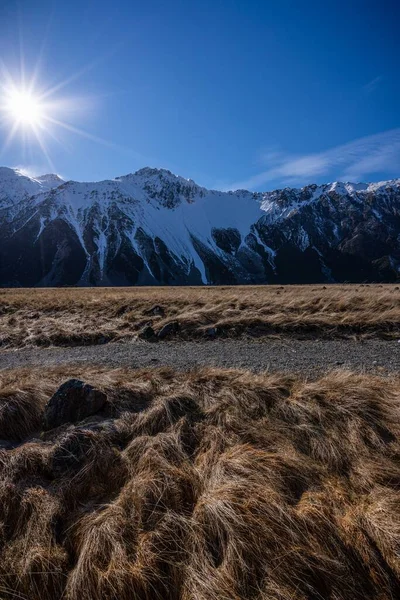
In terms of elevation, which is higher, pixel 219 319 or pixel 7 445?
pixel 219 319

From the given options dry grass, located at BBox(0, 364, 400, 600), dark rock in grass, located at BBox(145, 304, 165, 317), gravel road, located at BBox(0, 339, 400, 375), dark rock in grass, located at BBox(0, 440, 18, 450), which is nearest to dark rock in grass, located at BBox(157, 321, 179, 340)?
gravel road, located at BBox(0, 339, 400, 375)

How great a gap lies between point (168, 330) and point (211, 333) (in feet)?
6.44

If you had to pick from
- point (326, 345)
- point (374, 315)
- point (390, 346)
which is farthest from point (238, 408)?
point (374, 315)

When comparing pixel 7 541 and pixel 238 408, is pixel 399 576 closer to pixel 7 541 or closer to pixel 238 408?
pixel 238 408

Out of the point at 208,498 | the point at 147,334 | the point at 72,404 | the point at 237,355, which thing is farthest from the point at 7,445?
the point at 147,334

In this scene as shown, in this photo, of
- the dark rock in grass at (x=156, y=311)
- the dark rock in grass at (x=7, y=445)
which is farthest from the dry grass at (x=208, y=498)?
the dark rock in grass at (x=156, y=311)

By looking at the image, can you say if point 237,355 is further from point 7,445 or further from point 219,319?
point 7,445

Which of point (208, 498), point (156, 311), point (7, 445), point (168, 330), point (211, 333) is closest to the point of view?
point (208, 498)

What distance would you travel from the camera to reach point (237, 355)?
916 cm

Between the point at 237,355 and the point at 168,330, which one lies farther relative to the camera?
the point at 168,330

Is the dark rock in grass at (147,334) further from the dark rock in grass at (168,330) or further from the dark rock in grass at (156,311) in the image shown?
the dark rock in grass at (156,311)

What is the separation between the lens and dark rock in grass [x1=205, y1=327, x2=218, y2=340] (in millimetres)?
12354

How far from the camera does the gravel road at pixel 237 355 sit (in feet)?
25.0

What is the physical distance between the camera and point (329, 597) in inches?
84.6
